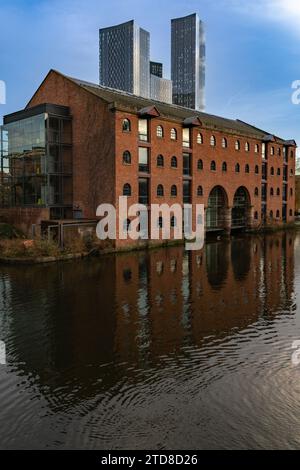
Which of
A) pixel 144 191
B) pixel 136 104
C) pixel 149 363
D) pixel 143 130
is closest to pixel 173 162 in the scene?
pixel 143 130

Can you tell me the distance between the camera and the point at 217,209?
47.3m

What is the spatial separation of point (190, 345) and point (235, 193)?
39106mm

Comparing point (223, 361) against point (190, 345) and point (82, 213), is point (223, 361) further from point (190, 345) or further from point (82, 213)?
point (82, 213)

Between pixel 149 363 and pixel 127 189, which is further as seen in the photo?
pixel 127 189

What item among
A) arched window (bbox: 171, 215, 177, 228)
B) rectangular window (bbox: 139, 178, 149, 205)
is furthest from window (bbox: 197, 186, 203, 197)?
rectangular window (bbox: 139, 178, 149, 205)

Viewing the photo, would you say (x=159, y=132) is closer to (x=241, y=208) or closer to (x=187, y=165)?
(x=187, y=165)

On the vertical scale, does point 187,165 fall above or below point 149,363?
above

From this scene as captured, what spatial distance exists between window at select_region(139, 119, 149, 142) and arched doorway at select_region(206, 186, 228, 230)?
12840 mm

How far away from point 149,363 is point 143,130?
89.8ft

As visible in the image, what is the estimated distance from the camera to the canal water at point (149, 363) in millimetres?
7973

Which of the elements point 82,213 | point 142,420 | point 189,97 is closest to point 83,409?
point 142,420

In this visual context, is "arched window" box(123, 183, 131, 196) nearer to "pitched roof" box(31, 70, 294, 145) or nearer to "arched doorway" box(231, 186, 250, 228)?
"pitched roof" box(31, 70, 294, 145)

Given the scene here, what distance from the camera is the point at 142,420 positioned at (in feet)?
27.3
